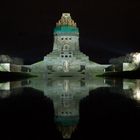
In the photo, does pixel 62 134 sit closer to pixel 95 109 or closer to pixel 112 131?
pixel 112 131

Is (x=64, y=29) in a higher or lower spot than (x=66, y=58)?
higher

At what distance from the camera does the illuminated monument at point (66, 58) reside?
297ft

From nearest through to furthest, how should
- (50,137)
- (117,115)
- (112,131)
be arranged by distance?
(50,137), (112,131), (117,115)

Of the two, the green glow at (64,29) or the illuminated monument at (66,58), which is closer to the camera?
the illuminated monument at (66,58)

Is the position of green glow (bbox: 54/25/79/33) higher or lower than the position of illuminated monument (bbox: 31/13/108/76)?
higher

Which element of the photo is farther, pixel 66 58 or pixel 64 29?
pixel 64 29

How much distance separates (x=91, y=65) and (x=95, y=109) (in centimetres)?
8166

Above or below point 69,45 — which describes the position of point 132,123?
below

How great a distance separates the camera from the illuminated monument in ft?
297

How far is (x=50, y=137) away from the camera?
6.93 m

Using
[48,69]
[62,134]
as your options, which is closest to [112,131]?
[62,134]

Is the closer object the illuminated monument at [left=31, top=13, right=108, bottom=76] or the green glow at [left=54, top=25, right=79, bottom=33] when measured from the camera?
Result: the illuminated monument at [left=31, top=13, right=108, bottom=76]

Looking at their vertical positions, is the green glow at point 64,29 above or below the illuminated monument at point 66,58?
above

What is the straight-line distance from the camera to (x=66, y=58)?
9731 cm
